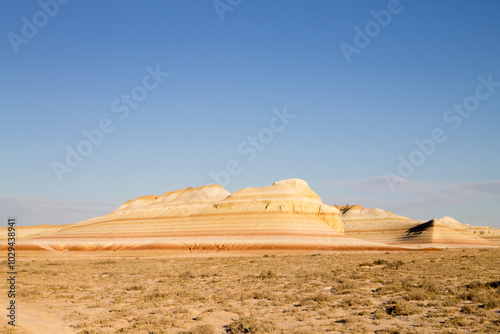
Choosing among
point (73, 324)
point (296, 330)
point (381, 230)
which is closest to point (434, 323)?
point (296, 330)

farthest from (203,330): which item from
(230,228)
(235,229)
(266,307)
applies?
(230,228)

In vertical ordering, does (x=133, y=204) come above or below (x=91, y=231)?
above

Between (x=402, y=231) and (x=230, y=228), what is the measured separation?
67.5 meters

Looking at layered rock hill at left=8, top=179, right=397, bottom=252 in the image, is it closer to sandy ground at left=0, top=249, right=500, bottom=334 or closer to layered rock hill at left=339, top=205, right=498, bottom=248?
layered rock hill at left=339, top=205, right=498, bottom=248

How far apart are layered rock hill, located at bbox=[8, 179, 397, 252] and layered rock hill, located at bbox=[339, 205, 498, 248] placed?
2805cm

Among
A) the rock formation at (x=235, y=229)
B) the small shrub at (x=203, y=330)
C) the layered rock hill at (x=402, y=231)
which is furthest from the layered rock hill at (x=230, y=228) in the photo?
the small shrub at (x=203, y=330)

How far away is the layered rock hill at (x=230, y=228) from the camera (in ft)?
255

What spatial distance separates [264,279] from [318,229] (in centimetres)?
6063

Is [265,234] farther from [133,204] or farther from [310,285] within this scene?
[133,204]

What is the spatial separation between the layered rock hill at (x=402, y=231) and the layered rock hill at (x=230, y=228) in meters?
28.1

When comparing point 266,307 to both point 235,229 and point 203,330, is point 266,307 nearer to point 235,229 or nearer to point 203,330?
point 203,330

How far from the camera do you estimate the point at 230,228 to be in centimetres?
8462

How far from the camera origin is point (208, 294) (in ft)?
70.5

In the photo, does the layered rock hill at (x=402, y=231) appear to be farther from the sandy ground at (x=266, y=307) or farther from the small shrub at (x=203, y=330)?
the small shrub at (x=203, y=330)
